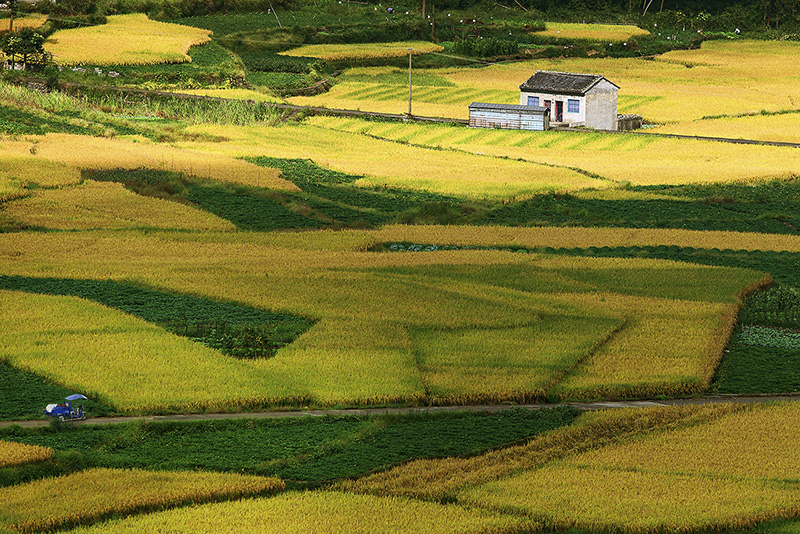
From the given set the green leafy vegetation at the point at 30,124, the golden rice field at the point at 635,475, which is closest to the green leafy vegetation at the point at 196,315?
the golden rice field at the point at 635,475

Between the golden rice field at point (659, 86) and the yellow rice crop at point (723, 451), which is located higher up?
the golden rice field at point (659, 86)

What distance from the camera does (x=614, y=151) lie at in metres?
77.1

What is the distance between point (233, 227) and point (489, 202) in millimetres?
16031

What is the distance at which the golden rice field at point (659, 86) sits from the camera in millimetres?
94000

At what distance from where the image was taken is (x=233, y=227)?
5097 cm

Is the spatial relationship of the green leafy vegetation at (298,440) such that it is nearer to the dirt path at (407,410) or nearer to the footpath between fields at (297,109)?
the dirt path at (407,410)

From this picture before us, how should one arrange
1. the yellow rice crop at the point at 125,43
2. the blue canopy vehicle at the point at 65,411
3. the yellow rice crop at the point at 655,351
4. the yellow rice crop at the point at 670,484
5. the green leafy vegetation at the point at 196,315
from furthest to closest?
the yellow rice crop at the point at 125,43, the green leafy vegetation at the point at 196,315, the yellow rice crop at the point at 655,351, the blue canopy vehicle at the point at 65,411, the yellow rice crop at the point at 670,484

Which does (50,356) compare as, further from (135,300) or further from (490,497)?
(490,497)

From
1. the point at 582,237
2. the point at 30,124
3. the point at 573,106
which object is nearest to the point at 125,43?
the point at 30,124

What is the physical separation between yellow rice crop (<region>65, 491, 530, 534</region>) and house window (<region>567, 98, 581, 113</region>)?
67573 millimetres

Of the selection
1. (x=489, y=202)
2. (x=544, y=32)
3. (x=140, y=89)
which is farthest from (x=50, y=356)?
(x=544, y=32)

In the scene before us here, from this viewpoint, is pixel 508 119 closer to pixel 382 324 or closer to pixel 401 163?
pixel 401 163

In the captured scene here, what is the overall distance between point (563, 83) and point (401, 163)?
22.0m

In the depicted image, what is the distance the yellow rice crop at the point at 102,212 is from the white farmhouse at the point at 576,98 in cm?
4221
